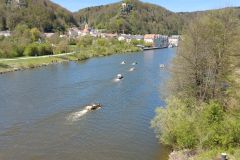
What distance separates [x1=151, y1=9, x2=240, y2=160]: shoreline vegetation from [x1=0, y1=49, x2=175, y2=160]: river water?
3.10 m

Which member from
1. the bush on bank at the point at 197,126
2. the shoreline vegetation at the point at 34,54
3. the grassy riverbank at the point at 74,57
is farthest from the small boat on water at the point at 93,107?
the grassy riverbank at the point at 74,57

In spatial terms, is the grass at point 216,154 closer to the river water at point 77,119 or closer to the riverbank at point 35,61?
the river water at point 77,119

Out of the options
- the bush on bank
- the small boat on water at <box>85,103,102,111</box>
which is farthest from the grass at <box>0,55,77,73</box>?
the bush on bank

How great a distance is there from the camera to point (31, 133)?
39.2 metres

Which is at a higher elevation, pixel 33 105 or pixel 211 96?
pixel 211 96

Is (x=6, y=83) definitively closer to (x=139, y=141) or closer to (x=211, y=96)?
(x=139, y=141)

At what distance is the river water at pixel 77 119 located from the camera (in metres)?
34.0

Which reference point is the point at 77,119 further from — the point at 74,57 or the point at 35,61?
the point at 74,57

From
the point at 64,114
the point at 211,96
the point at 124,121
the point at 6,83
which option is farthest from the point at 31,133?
the point at 6,83

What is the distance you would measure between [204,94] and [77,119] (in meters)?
15.5

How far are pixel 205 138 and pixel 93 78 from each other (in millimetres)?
47948

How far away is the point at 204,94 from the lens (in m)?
35.8

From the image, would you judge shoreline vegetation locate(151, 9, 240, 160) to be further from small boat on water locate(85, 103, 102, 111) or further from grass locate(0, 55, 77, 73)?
grass locate(0, 55, 77, 73)

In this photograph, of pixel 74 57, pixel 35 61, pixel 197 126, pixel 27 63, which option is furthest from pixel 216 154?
pixel 74 57
